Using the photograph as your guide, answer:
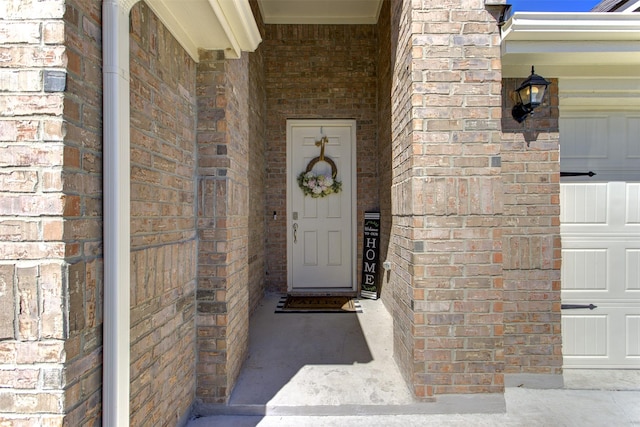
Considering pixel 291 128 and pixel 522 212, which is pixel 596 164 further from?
pixel 291 128

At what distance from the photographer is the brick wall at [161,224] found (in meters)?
1.32

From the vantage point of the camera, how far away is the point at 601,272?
245 cm

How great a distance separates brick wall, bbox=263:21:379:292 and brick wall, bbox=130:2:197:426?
239 centimetres

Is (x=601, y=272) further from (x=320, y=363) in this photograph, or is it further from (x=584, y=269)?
(x=320, y=363)

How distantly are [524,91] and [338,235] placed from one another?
2.63 meters

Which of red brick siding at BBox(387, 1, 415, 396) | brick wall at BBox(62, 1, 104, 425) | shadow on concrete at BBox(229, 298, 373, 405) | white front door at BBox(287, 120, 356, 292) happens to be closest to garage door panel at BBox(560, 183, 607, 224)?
red brick siding at BBox(387, 1, 415, 396)

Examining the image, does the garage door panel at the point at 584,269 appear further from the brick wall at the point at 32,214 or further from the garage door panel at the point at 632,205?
the brick wall at the point at 32,214

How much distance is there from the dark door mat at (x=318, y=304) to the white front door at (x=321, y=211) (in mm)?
277

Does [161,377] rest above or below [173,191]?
below

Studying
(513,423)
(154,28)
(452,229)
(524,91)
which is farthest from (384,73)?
(513,423)

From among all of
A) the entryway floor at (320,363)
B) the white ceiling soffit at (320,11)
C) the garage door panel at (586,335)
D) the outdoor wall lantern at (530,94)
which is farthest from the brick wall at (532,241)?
the white ceiling soffit at (320,11)

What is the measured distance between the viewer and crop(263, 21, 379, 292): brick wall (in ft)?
13.7

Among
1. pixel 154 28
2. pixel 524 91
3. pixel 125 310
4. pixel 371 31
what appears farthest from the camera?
pixel 371 31

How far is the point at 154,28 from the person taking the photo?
1452 mm
